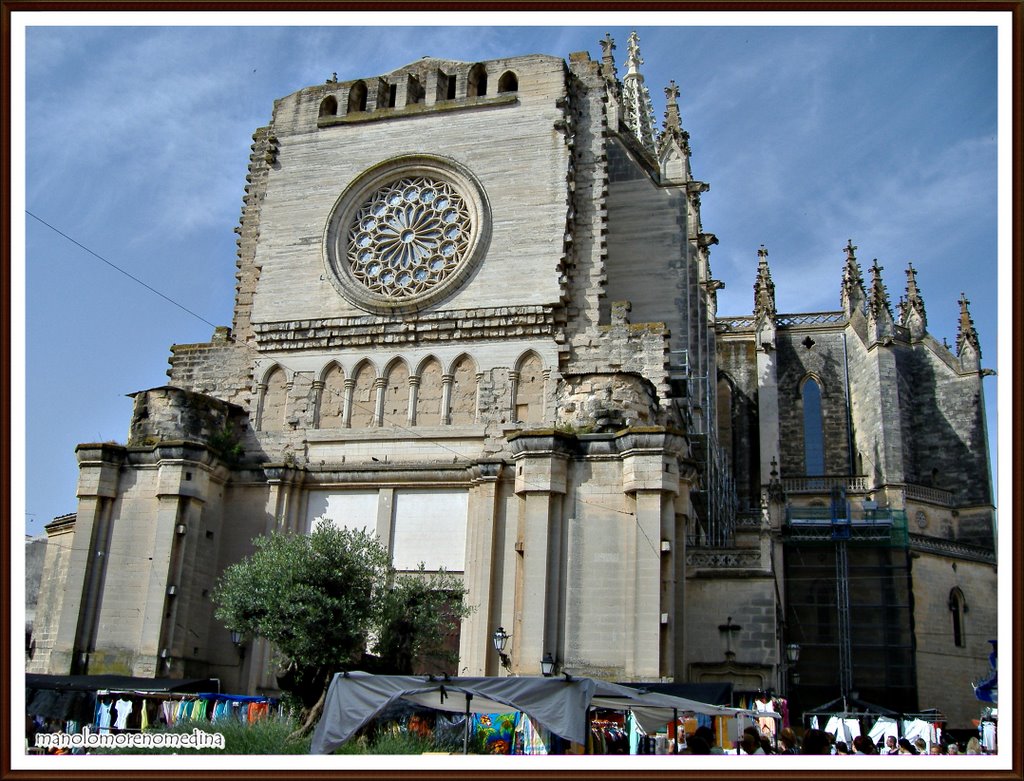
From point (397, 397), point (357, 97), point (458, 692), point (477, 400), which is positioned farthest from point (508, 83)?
point (458, 692)

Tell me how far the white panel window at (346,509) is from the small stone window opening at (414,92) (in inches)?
472

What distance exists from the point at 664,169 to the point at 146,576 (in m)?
20.0

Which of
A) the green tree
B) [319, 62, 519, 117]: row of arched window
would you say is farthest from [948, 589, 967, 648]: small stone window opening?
[319, 62, 519, 117]: row of arched window

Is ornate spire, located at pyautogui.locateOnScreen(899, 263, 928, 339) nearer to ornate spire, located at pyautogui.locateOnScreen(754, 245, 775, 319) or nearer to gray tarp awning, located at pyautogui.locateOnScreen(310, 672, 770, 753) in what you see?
ornate spire, located at pyautogui.locateOnScreen(754, 245, 775, 319)

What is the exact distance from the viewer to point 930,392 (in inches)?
1873

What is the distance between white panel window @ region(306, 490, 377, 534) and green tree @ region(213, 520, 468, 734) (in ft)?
11.1

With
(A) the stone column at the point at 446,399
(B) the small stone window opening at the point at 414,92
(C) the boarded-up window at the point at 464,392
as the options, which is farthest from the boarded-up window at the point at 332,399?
(B) the small stone window opening at the point at 414,92

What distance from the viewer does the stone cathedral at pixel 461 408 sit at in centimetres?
2430

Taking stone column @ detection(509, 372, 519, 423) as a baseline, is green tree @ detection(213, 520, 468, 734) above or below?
below

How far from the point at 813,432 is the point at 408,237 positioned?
26.6m

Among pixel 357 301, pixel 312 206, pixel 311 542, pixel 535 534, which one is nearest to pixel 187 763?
pixel 311 542

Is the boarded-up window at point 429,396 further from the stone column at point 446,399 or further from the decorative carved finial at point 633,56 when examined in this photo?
the decorative carved finial at point 633,56

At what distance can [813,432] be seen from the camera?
49.9 m

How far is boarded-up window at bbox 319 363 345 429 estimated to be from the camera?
29.0 meters
